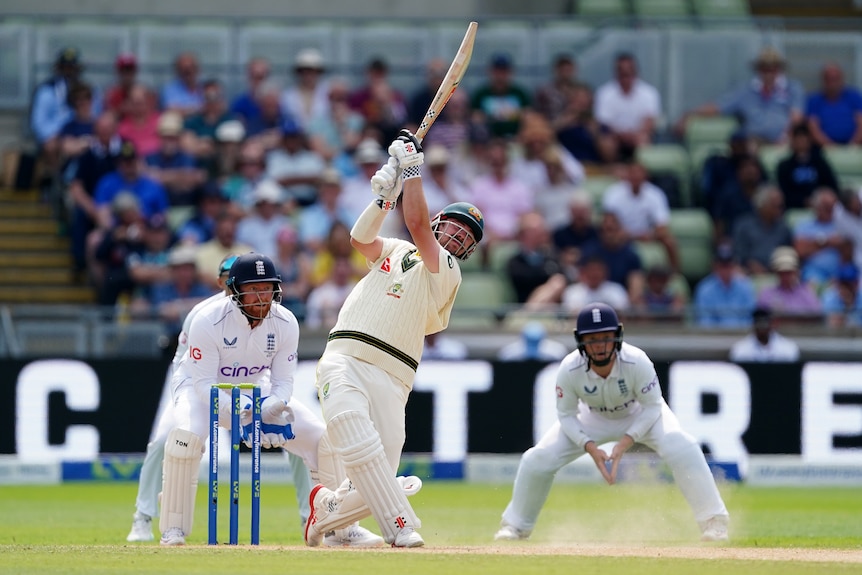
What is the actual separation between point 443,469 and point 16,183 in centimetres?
688

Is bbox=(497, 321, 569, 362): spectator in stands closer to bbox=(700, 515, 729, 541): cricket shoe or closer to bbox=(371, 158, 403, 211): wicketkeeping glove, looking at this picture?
bbox=(700, 515, 729, 541): cricket shoe

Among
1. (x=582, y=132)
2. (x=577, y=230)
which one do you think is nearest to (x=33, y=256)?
(x=577, y=230)

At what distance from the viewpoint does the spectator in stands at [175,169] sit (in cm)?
1733

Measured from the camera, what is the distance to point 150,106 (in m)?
18.0

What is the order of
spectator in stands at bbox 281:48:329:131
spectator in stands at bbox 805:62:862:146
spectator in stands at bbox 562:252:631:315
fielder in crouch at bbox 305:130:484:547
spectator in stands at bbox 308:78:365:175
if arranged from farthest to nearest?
1. spectator in stands at bbox 805:62:862:146
2. spectator in stands at bbox 281:48:329:131
3. spectator in stands at bbox 308:78:365:175
4. spectator in stands at bbox 562:252:631:315
5. fielder in crouch at bbox 305:130:484:547

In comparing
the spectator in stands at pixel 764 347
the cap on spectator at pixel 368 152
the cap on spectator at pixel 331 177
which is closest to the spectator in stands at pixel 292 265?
the cap on spectator at pixel 331 177

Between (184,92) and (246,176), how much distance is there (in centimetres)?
176

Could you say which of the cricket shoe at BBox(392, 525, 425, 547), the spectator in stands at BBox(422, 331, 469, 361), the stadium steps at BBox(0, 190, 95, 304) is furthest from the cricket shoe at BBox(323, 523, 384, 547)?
the stadium steps at BBox(0, 190, 95, 304)

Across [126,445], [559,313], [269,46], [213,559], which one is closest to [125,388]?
[126,445]

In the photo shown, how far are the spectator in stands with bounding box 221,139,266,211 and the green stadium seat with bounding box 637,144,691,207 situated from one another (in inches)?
174

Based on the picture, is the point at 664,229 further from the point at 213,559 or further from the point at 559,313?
the point at 213,559

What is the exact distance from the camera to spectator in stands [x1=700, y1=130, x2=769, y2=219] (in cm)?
1759

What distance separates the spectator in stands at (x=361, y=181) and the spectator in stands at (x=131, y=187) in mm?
1933

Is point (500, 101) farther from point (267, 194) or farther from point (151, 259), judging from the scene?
point (151, 259)
